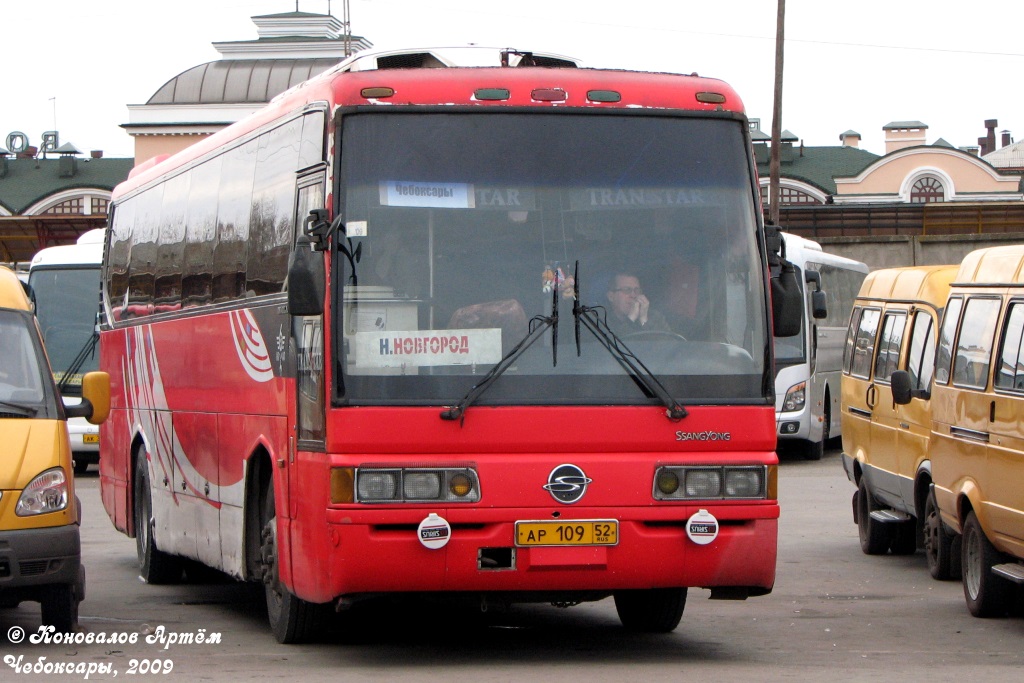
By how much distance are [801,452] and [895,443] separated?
1537 cm

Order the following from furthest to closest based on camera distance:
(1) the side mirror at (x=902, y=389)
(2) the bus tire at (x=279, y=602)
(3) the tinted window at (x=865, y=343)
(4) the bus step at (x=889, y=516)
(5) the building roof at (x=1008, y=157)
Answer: (5) the building roof at (x=1008, y=157) < (3) the tinted window at (x=865, y=343) < (4) the bus step at (x=889, y=516) < (1) the side mirror at (x=902, y=389) < (2) the bus tire at (x=279, y=602)

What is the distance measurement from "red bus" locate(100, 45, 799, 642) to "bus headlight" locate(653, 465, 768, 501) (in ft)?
0.03

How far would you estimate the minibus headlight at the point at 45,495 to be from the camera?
952 centimetres

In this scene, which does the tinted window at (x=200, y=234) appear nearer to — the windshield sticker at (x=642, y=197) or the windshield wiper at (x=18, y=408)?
the windshield wiper at (x=18, y=408)

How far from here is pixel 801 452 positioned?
98.3 feet

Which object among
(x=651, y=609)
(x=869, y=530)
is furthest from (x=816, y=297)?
(x=651, y=609)

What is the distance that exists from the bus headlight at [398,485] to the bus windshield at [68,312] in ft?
62.7

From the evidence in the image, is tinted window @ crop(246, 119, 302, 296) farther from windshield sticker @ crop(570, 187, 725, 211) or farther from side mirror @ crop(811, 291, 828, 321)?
side mirror @ crop(811, 291, 828, 321)

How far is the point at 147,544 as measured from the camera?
1381 cm

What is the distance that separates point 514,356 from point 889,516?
7357mm

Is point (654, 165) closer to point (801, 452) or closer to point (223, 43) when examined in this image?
point (801, 452)

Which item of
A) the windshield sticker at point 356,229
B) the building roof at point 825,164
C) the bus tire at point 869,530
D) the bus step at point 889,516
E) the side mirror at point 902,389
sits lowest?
the bus tire at point 869,530

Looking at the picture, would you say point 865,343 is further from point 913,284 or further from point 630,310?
point 630,310

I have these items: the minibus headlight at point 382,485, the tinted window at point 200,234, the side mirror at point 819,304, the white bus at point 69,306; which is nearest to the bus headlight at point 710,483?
the minibus headlight at point 382,485
